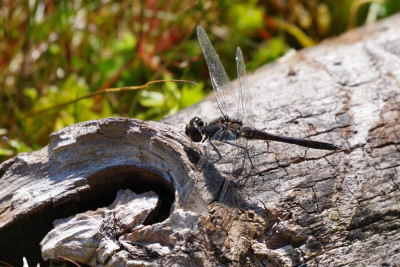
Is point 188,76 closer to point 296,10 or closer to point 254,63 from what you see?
point 254,63

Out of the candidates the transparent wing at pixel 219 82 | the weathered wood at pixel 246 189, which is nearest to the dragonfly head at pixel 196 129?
the weathered wood at pixel 246 189

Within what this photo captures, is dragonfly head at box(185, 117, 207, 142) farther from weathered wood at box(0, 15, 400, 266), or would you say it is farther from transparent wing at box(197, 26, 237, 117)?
transparent wing at box(197, 26, 237, 117)

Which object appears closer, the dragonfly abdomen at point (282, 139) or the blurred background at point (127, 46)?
the dragonfly abdomen at point (282, 139)

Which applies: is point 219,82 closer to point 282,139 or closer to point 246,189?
point 282,139

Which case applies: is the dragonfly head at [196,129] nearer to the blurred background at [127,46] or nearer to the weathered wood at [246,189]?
the weathered wood at [246,189]

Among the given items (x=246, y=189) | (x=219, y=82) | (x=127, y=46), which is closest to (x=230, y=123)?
(x=219, y=82)

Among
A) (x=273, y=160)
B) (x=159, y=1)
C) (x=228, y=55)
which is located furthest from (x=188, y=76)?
(x=273, y=160)

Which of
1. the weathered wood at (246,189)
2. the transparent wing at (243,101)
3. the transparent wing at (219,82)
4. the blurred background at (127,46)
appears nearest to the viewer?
the weathered wood at (246,189)
